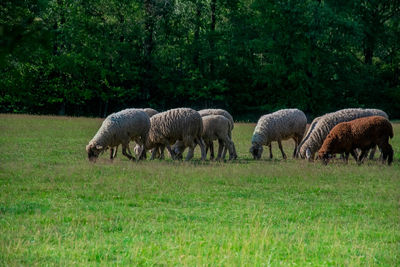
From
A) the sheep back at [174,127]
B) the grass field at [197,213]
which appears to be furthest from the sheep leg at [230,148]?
the grass field at [197,213]

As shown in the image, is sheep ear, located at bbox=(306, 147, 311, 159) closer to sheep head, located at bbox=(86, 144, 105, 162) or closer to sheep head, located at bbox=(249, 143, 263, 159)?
sheep head, located at bbox=(249, 143, 263, 159)

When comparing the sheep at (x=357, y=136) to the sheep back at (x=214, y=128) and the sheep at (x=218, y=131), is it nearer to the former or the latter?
the sheep at (x=218, y=131)

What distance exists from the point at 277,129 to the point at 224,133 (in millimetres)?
1771

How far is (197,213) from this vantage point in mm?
8180

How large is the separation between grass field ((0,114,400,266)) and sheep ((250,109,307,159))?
6.89 ft

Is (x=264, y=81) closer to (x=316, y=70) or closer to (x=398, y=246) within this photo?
(x=316, y=70)

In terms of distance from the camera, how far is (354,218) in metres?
8.11

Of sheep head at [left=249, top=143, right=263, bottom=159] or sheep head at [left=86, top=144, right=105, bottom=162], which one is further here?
sheep head at [left=249, top=143, right=263, bottom=159]

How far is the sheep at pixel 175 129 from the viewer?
617 inches

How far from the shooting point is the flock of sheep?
1465cm

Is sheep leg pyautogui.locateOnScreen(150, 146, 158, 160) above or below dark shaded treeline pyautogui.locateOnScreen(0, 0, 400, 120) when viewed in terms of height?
below

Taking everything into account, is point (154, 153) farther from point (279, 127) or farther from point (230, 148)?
point (279, 127)

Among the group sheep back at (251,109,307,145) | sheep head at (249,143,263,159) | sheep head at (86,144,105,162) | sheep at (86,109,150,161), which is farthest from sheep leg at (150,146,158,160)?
sheep back at (251,109,307,145)

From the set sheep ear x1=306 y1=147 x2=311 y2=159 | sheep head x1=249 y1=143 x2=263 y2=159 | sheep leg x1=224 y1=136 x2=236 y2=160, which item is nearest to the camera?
sheep ear x1=306 y1=147 x2=311 y2=159
